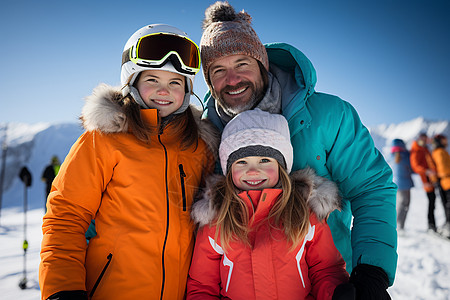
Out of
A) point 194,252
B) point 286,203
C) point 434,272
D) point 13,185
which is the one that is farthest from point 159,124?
point 13,185

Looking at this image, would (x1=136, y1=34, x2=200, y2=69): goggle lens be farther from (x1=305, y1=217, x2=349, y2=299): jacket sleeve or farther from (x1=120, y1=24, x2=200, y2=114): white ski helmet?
(x1=305, y1=217, x2=349, y2=299): jacket sleeve

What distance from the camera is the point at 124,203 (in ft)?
5.56

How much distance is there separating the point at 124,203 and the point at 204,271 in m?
0.65

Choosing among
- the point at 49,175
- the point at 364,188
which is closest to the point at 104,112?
the point at 364,188

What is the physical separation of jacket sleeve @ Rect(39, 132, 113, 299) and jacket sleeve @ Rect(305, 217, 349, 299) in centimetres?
129

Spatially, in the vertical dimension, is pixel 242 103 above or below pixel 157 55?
below

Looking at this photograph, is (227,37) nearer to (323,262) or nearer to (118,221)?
(118,221)

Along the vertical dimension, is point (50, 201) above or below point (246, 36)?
below

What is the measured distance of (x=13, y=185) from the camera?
21094mm

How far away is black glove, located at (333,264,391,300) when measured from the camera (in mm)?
1330

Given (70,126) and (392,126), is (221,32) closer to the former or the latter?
(70,126)

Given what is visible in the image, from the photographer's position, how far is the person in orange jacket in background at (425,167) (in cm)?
611

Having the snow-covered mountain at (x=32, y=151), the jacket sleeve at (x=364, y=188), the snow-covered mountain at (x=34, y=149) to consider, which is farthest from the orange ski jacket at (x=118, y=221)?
the snow-covered mountain at (x=32, y=151)

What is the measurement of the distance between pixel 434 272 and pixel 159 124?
14.8 ft
